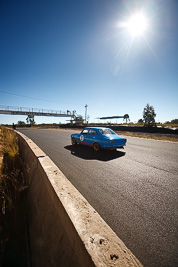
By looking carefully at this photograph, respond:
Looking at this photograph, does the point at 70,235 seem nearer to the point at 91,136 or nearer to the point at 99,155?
the point at 99,155

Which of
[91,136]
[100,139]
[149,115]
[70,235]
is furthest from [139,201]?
[149,115]

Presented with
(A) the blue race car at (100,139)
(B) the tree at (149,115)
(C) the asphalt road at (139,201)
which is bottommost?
(C) the asphalt road at (139,201)

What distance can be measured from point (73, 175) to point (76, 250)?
2659mm

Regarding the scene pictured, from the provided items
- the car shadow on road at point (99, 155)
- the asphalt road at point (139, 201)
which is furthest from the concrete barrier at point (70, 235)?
the car shadow on road at point (99, 155)

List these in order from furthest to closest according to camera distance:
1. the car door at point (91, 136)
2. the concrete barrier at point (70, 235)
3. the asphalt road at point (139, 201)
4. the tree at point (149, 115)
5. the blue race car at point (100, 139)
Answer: the tree at point (149, 115) → the car door at point (91, 136) → the blue race car at point (100, 139) → the asphalt road at point (139, 201) → the concrete barrier at point (70, 235)

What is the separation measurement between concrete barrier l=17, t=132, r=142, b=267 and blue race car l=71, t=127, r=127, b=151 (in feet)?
13.8

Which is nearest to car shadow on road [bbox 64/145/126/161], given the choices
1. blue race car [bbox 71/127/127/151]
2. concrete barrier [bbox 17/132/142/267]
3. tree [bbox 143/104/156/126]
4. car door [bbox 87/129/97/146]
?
blue race car [bbox 71/127/127/151]

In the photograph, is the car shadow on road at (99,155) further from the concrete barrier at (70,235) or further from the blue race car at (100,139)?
the concrete barrier at (70,235)

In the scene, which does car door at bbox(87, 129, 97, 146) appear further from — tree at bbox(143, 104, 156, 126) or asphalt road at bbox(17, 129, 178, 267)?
tree at bbox(143, 104, 156, 126)

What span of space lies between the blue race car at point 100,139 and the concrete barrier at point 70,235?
4211 millimetres

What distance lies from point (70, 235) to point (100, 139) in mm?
5367

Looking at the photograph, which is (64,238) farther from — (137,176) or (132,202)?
(137,176)

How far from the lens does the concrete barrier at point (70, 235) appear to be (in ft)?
3.25

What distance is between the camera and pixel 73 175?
378 centimetres
